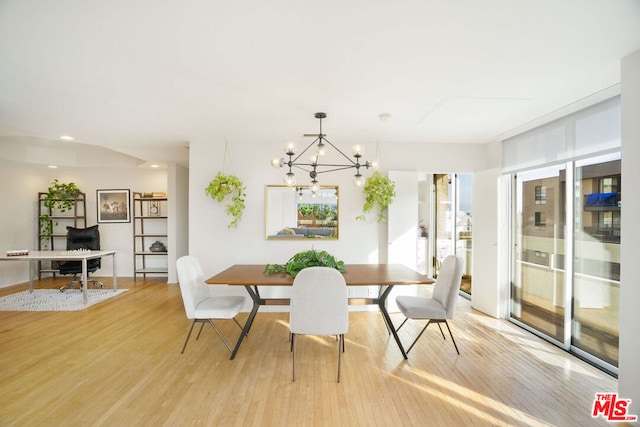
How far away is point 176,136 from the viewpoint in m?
4.11

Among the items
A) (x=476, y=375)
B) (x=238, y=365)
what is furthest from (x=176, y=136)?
(x=476, y=375)

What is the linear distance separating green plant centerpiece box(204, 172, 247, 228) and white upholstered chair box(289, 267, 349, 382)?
2.04m

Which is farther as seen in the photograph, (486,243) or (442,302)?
(486,243)

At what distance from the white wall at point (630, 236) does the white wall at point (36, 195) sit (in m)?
7.12

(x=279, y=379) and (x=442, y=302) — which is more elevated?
(x=442, y=302)

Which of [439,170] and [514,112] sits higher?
[514,112]

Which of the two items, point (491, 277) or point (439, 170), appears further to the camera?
point (439, 170)

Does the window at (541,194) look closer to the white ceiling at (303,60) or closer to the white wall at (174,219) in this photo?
the white ceiling at (303,60)

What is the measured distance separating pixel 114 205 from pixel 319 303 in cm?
605

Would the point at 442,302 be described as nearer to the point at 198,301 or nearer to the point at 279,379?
the point at 279,379

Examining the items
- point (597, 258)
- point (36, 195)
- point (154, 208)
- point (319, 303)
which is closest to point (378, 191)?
point (319, 303)

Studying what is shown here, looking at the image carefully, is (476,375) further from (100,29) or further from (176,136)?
(176,136)

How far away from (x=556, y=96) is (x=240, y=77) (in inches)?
109

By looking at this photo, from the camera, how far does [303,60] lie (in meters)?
2.14
